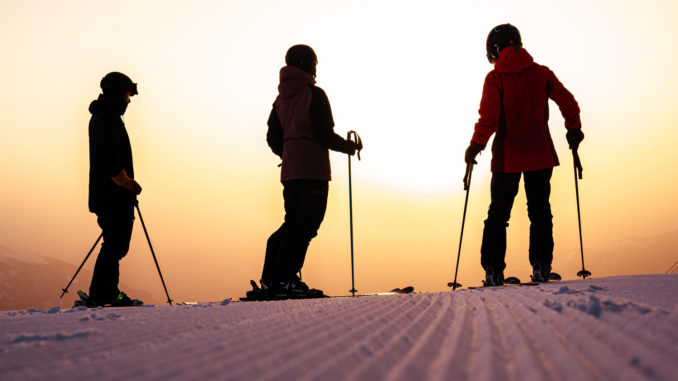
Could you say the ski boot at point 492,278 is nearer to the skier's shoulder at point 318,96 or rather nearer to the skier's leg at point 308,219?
the skier's leg at point 308,219

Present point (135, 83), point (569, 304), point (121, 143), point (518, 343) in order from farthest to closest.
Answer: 1. point (135, 83)
2. point (121, 143)
3. point (569, 304)
4. point (518, 343)

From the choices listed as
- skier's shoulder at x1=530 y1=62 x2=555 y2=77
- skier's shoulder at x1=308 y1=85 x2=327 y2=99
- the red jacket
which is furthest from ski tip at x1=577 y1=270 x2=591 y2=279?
skier's shoulder at x1=308 y1=85 x2=327 y2=99

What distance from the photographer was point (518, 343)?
3.49ft

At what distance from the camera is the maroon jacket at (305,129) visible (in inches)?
151

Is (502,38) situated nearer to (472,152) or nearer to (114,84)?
(472,152)

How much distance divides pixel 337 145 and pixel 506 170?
1.41m

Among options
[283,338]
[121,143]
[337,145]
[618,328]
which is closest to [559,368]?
[618,328]

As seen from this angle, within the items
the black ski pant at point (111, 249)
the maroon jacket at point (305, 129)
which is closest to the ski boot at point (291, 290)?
the maroon jacket at point (305, 129)

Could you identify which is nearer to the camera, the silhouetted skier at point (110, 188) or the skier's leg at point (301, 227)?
the skier's leg at point (301, 227)

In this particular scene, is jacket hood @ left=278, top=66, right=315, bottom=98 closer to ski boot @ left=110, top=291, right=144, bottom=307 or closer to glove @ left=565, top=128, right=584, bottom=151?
ski boot @ left=110, top=291, right=144, bottom=307

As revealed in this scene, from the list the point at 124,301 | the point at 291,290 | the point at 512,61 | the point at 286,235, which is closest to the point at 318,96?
the point at 286,235

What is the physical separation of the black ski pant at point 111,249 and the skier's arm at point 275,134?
131cm

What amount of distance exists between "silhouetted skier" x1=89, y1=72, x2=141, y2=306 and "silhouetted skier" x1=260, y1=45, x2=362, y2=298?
1194mm

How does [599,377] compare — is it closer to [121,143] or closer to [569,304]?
[569,304]
